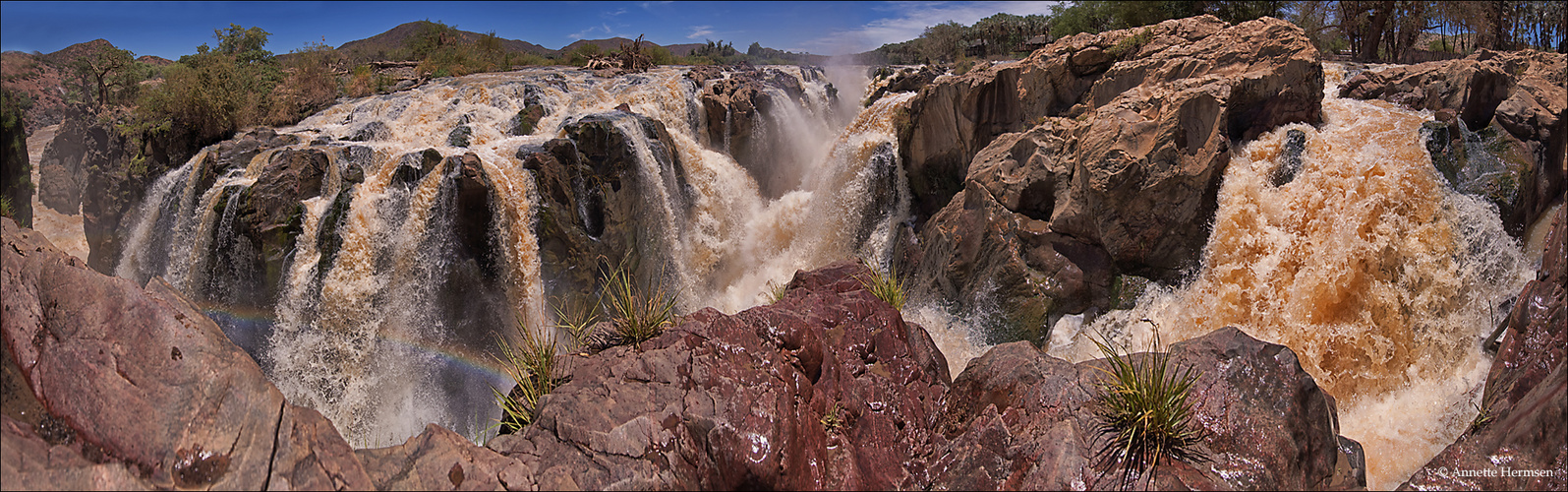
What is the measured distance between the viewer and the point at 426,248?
→ 10.3m

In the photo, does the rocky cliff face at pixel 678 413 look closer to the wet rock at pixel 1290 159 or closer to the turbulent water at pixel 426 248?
the turbulent water at pixel 426 248

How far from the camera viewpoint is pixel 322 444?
348 centimetres

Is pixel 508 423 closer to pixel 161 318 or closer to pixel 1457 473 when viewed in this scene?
pixel 161 318

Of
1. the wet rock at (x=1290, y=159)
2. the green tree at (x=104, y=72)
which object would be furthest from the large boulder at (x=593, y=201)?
the wet rock at (x=1290, y=159)

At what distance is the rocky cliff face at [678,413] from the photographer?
3.11 meters

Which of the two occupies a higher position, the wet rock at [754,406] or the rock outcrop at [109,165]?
the rock outcrop at [109,165]

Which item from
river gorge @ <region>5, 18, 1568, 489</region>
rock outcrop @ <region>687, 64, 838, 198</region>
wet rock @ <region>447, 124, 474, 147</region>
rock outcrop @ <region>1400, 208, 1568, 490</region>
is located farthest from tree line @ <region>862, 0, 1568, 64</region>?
rock outcrop @ <region>1400, 208, 1568, 490</region>

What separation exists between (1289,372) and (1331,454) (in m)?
0.57

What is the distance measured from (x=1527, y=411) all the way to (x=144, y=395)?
7921 millimetres

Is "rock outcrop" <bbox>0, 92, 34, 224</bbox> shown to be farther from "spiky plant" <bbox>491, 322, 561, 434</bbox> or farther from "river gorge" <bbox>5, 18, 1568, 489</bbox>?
"spiky plant" <bbox>491, 322, 561, 434</bbox>

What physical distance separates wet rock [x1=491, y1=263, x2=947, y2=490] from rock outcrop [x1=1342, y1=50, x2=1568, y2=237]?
21.7 feet

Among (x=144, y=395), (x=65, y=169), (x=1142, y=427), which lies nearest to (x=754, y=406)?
(x=1142, y=427)

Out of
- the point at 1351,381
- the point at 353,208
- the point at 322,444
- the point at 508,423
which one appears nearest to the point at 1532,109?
the point at 1351,381

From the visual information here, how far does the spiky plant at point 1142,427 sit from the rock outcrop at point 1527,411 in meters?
1.48
